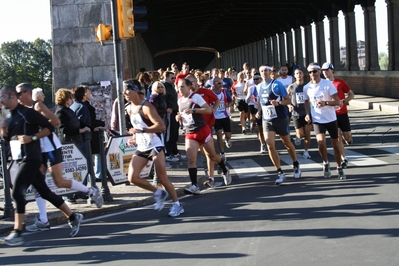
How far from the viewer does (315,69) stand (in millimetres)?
11633

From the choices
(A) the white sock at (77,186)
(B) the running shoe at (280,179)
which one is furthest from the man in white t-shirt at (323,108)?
(A) the white sock at (77,186)

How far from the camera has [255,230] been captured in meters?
8.17

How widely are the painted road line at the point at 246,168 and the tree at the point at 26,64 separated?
3818cm

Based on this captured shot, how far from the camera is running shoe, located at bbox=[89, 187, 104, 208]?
9.94 meters

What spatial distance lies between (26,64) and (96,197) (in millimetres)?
51043

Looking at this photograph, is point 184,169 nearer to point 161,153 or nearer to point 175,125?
point 175,125

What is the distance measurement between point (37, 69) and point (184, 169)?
44.6m

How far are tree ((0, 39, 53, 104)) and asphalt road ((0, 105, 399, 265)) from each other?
139 ft

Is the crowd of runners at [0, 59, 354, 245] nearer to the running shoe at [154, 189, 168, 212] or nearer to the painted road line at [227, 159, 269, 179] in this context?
the running shoe at [154, 189, 168, 212]

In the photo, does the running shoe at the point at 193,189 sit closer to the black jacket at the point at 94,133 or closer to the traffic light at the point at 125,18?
the black jacket at the point at 94,133

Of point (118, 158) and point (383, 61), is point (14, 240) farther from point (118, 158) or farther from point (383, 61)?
point (383, 61)

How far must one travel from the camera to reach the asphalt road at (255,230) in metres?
6.98

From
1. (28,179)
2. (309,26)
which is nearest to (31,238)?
(28,179)

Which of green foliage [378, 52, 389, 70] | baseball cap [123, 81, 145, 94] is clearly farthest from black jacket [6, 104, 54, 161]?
green foliage [378, 52, 389, 70]
